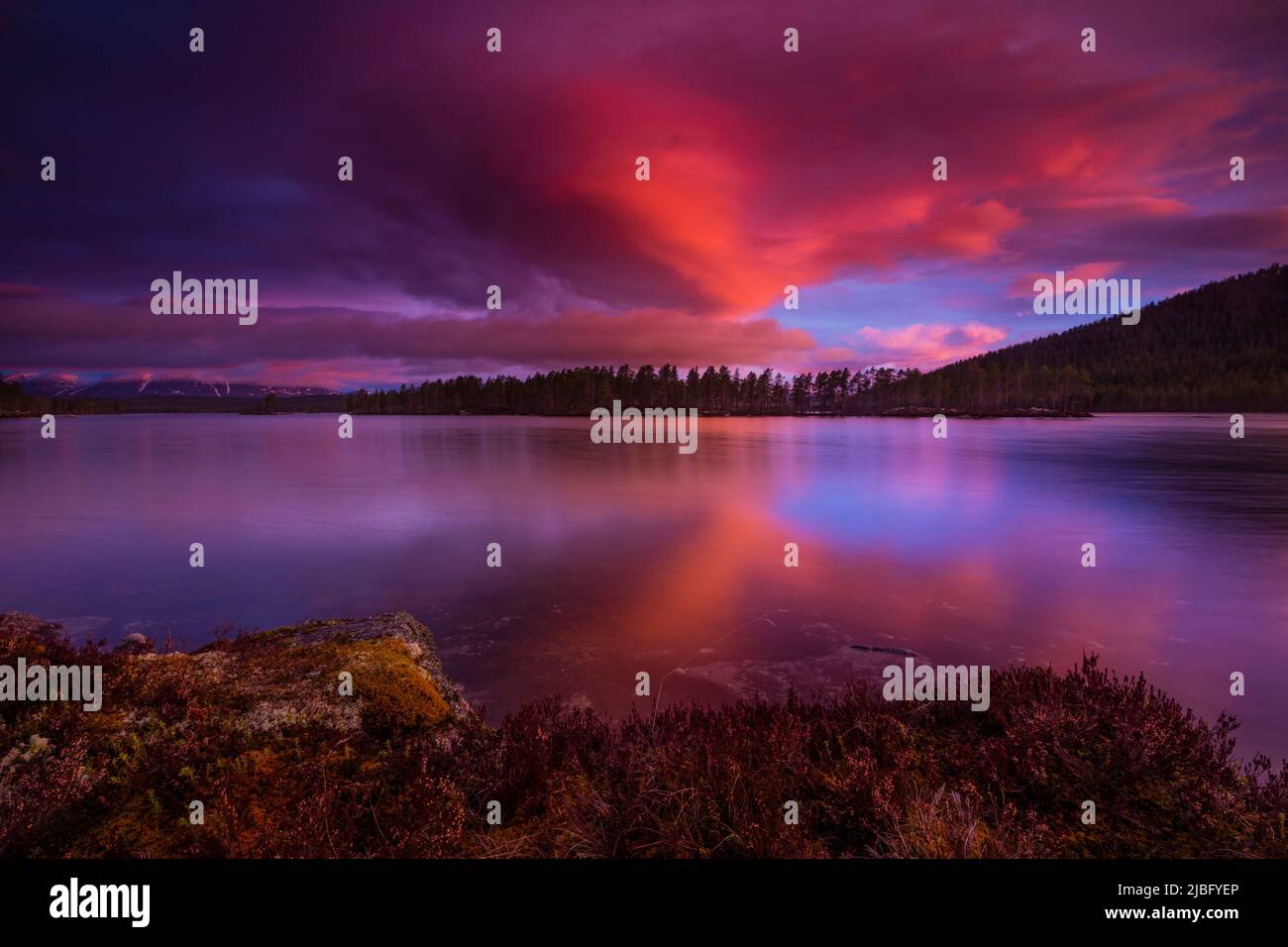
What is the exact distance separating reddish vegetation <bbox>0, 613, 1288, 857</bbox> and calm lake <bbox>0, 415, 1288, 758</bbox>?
2000 millimetres

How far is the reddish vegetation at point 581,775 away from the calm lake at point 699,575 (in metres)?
2.00

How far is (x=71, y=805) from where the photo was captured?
12.7 ft

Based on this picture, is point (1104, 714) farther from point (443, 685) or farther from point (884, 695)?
point (443, 685)

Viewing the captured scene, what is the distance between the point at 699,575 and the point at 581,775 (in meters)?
8.60

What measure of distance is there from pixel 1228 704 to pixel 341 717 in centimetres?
1051

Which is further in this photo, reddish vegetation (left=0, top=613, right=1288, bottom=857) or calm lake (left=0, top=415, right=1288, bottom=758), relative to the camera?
calm lake (left=0, top=415, right=1288, bottom=758)

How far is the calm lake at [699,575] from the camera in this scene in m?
8.68

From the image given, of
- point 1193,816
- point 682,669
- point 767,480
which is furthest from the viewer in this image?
point 767,480

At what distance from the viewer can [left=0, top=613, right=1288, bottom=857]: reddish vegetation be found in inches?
149

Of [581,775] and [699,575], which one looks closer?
[581,775]

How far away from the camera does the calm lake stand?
8680 mm

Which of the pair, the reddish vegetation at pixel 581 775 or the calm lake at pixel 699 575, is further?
the calm lake at pixel 699 575

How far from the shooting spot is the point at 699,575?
43.3 feet
